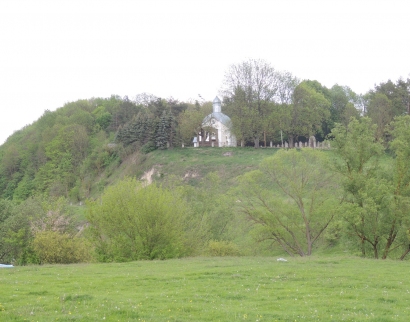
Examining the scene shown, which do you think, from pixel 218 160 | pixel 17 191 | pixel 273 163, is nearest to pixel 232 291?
pixel 273 163

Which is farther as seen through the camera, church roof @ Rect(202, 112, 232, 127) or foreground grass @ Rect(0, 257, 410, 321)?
church roof @ Rect(202, 112, 232, 127)

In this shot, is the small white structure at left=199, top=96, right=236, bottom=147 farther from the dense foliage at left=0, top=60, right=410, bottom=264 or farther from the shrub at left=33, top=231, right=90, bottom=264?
the shrub at left=33, top=231, right=90, bottom=264

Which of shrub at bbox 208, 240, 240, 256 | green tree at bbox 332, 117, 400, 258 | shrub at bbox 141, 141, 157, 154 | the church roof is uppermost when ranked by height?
the church roof

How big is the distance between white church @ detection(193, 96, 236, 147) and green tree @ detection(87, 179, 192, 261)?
60694mm

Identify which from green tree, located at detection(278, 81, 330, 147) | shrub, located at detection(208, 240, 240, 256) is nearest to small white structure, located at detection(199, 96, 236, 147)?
green tree, located at detection(278, 81, 330, 147)

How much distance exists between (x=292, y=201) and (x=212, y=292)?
21.4 metres

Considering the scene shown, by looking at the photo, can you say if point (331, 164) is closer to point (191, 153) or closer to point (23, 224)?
point (23, 224)

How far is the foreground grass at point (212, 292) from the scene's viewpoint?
40.4 feet

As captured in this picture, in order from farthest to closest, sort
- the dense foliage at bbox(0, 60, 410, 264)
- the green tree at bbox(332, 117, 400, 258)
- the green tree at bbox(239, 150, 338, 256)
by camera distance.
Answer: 1. the green tree at bbox(239, 150, 338, 256)
2. the dense foliage at bbox(0, 60, 410, 264)
3. the green tree at bbox(332, 117, 400, 258)

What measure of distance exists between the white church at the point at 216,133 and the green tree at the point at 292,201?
56169 millimetres

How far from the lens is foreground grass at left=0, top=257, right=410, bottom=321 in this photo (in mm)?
12328

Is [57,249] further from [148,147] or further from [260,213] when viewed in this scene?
[148,147]

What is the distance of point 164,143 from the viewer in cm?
8950

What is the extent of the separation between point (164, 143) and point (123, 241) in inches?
2349
